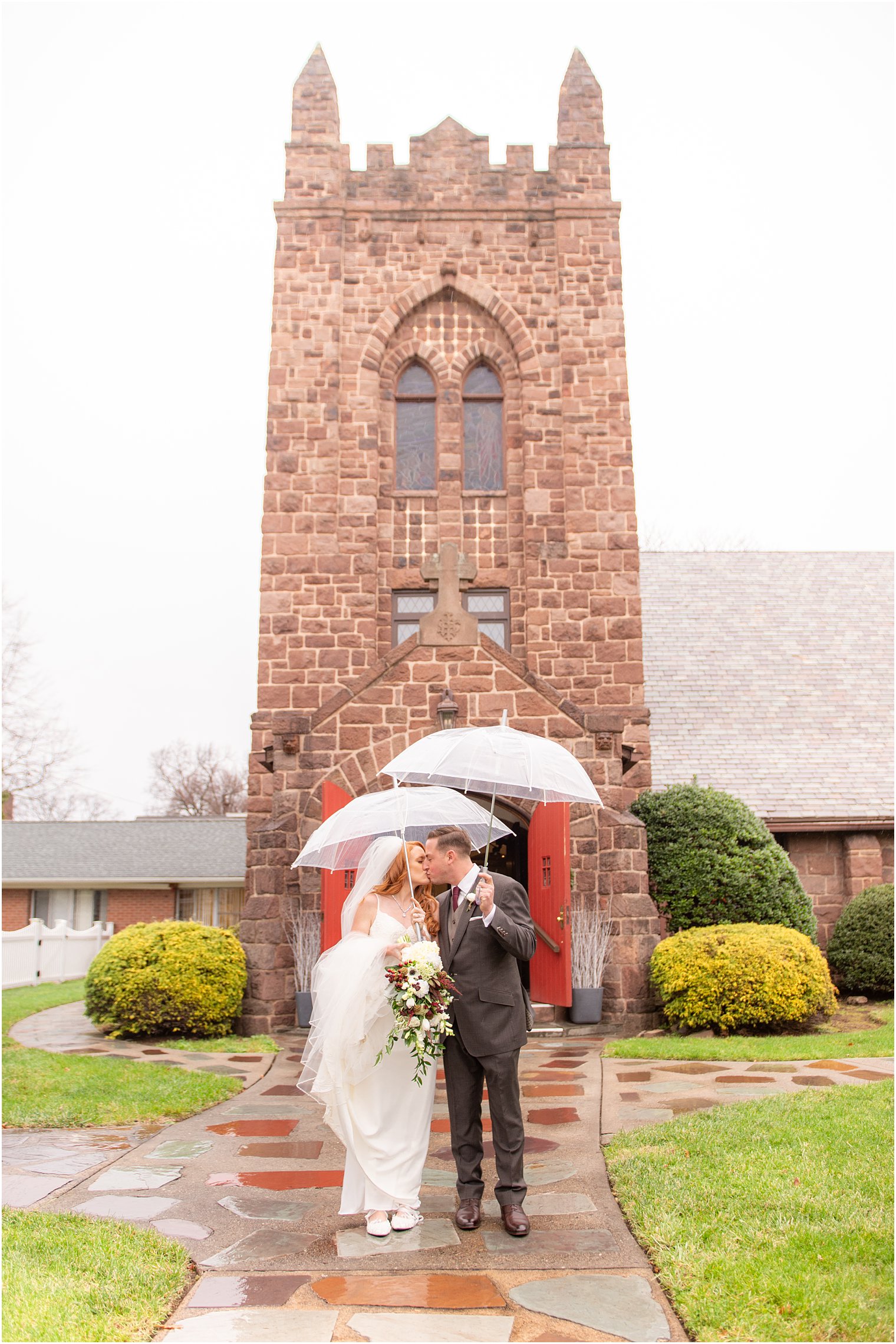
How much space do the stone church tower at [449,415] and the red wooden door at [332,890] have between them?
2.60m

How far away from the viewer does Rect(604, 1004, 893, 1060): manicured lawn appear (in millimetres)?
9703

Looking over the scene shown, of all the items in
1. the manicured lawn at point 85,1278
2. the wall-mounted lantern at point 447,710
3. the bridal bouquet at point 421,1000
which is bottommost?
the manicured lawn at point 85,1278

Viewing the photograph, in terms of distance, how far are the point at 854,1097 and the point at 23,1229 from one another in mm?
5664

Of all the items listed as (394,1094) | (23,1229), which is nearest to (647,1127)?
(394,1094)

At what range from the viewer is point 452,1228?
514 cm

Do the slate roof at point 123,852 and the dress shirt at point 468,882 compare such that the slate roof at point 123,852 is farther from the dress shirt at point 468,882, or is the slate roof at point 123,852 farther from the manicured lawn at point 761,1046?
the dress shirt at point 468,882

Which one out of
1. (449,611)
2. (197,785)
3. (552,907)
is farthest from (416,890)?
(197,785)

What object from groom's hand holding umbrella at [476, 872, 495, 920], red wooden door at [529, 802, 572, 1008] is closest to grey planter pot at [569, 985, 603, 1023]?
red wooden door at [529, 802, 572, 1008]

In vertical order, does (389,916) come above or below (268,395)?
below

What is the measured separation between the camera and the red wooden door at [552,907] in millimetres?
10828

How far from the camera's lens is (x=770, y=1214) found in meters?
4.93

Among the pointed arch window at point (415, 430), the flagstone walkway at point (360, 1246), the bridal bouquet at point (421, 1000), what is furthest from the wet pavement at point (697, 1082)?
the pointed arch window at point (415, 430)

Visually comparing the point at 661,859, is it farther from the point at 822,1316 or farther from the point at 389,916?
the point at 822,1316

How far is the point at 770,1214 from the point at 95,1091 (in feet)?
19.7
